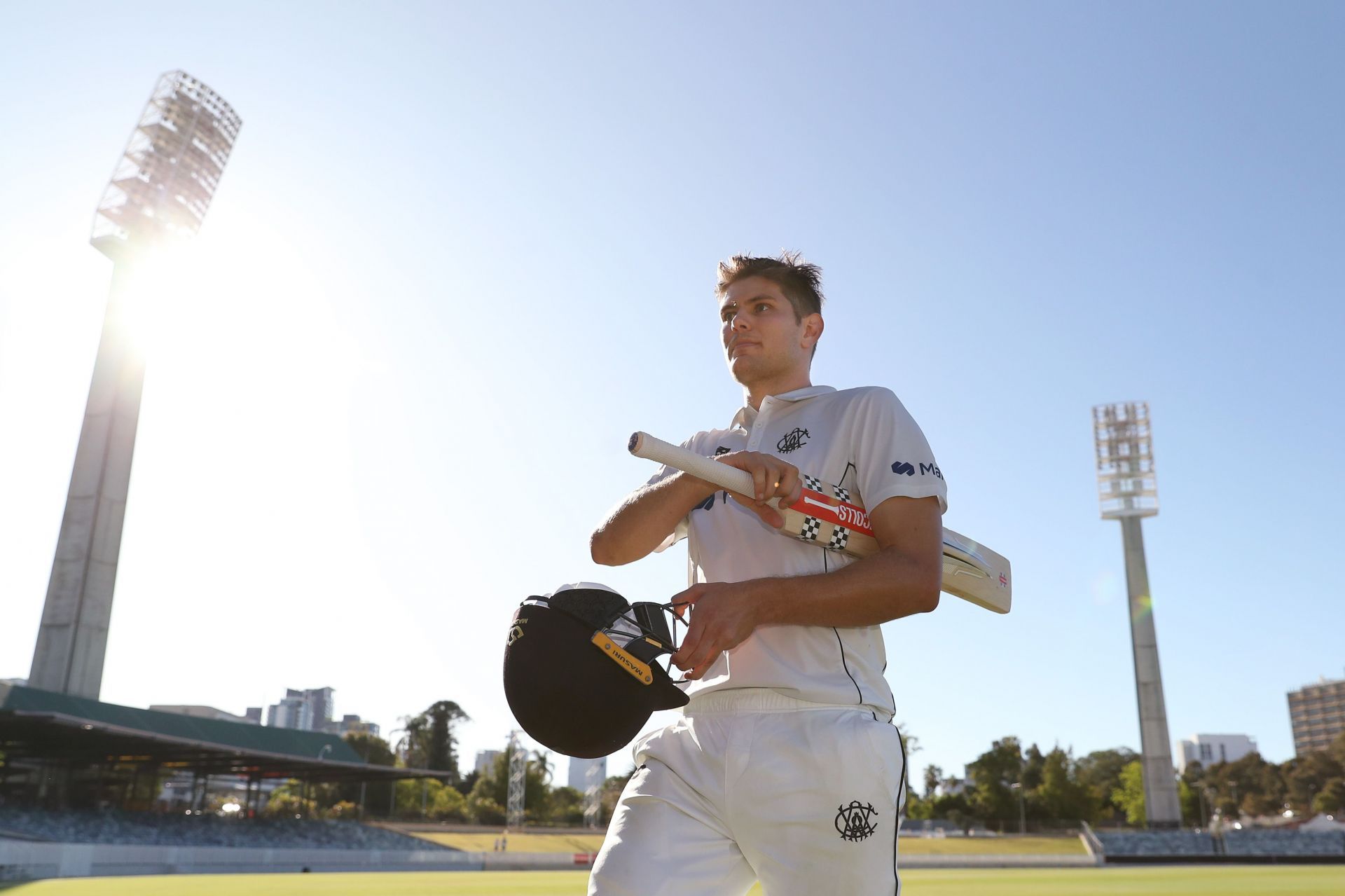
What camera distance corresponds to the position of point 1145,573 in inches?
2608

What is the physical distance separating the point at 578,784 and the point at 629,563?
610ft

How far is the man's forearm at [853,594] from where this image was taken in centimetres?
235

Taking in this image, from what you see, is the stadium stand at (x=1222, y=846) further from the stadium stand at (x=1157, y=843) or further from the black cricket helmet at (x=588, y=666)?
the black cricket helmet at (x=588, y=666)

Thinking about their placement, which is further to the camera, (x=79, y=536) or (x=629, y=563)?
(x=79, y=536)

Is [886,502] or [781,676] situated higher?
[886,502]

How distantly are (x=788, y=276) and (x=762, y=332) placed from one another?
0.21 m

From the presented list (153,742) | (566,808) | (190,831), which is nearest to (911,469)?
(153,742)

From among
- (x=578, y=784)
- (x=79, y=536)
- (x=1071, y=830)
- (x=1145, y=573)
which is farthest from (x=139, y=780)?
(x=578, y=784)

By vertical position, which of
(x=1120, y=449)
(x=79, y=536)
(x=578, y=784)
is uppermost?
(x=1120, y=449)

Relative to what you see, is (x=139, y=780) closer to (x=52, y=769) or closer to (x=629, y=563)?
(x=52, y=769)

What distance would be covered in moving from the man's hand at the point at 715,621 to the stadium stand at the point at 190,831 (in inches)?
1461

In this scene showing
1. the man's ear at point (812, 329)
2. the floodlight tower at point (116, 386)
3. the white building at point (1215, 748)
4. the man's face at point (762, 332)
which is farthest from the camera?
the white building at point (1215, 748)

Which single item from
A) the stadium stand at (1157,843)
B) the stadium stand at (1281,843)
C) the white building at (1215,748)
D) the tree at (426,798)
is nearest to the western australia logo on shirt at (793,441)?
the stadium stand at (1157,843)

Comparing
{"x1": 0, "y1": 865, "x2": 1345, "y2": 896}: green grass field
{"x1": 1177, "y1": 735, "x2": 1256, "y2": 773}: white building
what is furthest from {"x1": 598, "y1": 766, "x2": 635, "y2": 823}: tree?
{"x1": 1177, "y1": 735, "x2": 1256, "y2": 773}: white building
